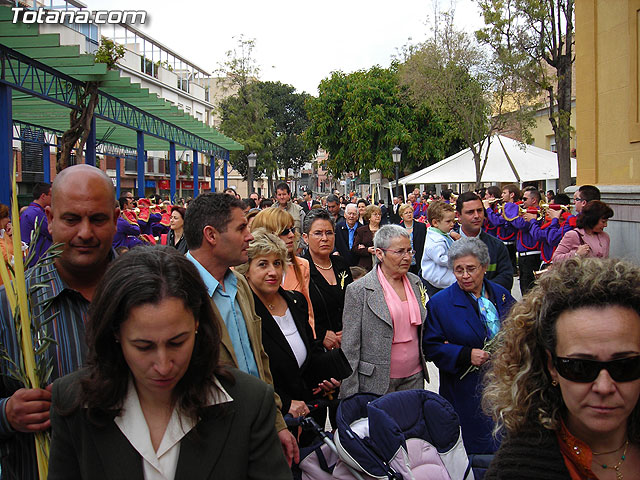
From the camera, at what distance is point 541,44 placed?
57.7 feet

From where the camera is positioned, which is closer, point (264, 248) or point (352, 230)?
point (264, 248)

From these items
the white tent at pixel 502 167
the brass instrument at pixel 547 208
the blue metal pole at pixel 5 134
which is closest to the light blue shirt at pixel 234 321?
the brass instrument at pixel 547 208

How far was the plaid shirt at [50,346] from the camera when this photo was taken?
83.9 inches

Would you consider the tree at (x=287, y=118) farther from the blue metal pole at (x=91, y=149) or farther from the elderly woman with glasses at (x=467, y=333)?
the elderly woman with glasses at (x=467, y=333)

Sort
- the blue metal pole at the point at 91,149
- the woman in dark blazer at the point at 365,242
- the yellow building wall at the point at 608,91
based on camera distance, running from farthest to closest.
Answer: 1. the blue metal pole at the point at 91,149
2. the yellow building wall at the point at 608,91
3. the woman in dark blazer at the point at 365,242

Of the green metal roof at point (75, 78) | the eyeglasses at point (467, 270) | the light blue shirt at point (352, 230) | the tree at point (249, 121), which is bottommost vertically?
the eyeglasses at point (467, 270)

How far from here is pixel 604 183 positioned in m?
12.2

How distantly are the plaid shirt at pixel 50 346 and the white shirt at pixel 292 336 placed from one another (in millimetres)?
1653

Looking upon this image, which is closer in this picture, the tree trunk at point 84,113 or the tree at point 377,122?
the tree trunk at point 84,113

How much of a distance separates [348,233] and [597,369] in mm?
8413

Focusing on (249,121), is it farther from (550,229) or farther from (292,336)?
(292,336)

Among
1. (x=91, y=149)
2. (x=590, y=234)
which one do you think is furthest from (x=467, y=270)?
(x=91, y=149)

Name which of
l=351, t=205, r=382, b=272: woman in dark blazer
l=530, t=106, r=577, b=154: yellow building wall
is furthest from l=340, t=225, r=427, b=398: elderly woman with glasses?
l=530, t=106, r=577, b=154: yellow building wall

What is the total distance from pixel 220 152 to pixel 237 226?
32828 millimetres
